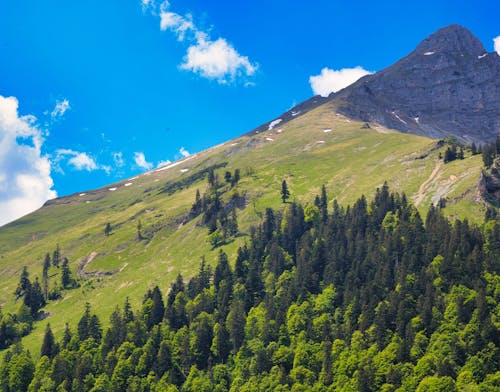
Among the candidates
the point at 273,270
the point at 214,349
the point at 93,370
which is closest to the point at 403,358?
the point at 214,349

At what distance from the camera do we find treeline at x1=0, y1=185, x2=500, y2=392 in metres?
107

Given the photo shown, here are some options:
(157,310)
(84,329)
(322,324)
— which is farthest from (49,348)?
(322,324)

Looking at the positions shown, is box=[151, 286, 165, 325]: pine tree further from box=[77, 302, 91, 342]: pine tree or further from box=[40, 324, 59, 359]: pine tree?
box=[40, 324, 59, 359]: pine tree

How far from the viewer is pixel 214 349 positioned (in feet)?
461

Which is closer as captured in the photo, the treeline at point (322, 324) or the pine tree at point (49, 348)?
the treeline at point (322, 324)

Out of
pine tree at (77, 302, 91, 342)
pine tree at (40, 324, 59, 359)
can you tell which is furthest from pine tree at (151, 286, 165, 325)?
pine tree at (40, 324, 59, 359)

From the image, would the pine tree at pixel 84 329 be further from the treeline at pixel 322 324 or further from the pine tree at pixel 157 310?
the pine tree at pixel 157 310

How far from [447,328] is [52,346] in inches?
4715

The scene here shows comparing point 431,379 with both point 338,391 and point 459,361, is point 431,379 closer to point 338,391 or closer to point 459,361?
point 459,361

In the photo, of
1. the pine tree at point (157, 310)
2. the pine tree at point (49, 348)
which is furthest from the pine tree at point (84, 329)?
the pine tree at point (157, 310)

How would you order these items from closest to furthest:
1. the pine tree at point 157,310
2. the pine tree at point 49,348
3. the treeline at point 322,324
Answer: the treeline at point 322,324 < the pine tree at point 49,348 < the pine tree at point 157,310

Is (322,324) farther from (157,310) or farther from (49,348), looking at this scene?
(49,348)

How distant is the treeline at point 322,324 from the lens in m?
107

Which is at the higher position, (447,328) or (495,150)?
(495,150)
